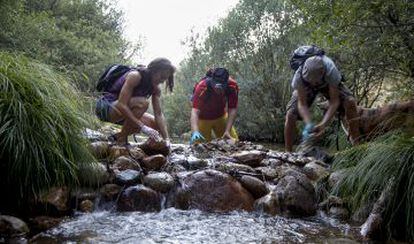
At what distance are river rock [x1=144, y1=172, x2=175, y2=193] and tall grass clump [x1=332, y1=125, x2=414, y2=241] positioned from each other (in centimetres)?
161

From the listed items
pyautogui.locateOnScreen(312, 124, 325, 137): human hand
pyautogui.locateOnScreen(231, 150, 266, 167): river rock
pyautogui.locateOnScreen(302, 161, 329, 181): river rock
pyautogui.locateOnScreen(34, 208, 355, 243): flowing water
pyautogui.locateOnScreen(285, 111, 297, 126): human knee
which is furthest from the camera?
pyautogui.locateOnScreen(285, 111, 297, 126): human knee

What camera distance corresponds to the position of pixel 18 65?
3.36 meters

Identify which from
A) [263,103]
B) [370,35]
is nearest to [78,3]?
[263,103]

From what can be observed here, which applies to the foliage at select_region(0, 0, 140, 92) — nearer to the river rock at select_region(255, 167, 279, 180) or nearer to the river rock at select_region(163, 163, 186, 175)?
the river rock at select_region(163, 163, 186, 175)

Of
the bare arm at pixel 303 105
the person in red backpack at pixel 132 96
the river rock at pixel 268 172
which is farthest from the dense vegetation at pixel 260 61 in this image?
the person in red backpack at pixel 132 96

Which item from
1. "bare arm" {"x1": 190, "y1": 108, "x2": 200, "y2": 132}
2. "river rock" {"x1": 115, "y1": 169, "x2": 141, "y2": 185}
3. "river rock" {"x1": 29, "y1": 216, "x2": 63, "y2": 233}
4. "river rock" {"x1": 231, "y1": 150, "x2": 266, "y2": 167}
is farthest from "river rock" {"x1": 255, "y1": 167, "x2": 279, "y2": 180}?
"river rock" {"x1": 29, "y1": 216, "x2": 63, "y2": 233}

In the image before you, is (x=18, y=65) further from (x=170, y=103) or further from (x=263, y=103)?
(x=170, y=103)

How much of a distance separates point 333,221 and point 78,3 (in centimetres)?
1951

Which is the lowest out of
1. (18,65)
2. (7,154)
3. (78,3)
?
(7,154)

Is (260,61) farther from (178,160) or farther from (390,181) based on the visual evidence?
(390,181)

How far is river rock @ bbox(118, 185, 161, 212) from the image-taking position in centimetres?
381

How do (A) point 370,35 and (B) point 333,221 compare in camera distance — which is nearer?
(B) point 333,221

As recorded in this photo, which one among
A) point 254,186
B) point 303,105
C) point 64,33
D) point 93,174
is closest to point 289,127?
point 303,105

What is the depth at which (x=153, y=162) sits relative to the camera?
4527 millimetres
